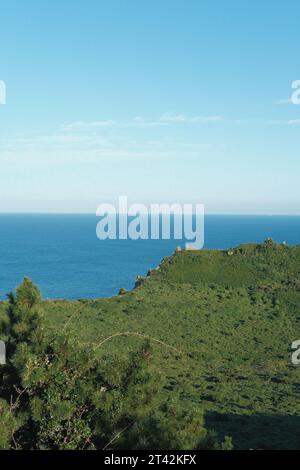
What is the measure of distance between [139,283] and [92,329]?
2010 centimetres

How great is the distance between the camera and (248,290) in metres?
68.8

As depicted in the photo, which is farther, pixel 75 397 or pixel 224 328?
pixel 224 328

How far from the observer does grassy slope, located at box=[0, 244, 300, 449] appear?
107 ft

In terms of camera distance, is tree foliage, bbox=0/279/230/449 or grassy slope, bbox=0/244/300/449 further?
grassy slope, bbox=0/244/300/449

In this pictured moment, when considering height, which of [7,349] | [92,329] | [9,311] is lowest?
[92,329]

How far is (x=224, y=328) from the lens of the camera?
185 ft

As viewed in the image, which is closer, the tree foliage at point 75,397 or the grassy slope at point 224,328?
the tree foliage at point 75,397

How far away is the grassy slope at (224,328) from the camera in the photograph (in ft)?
107

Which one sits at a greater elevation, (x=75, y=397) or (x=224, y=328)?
(x=75, y=397)
